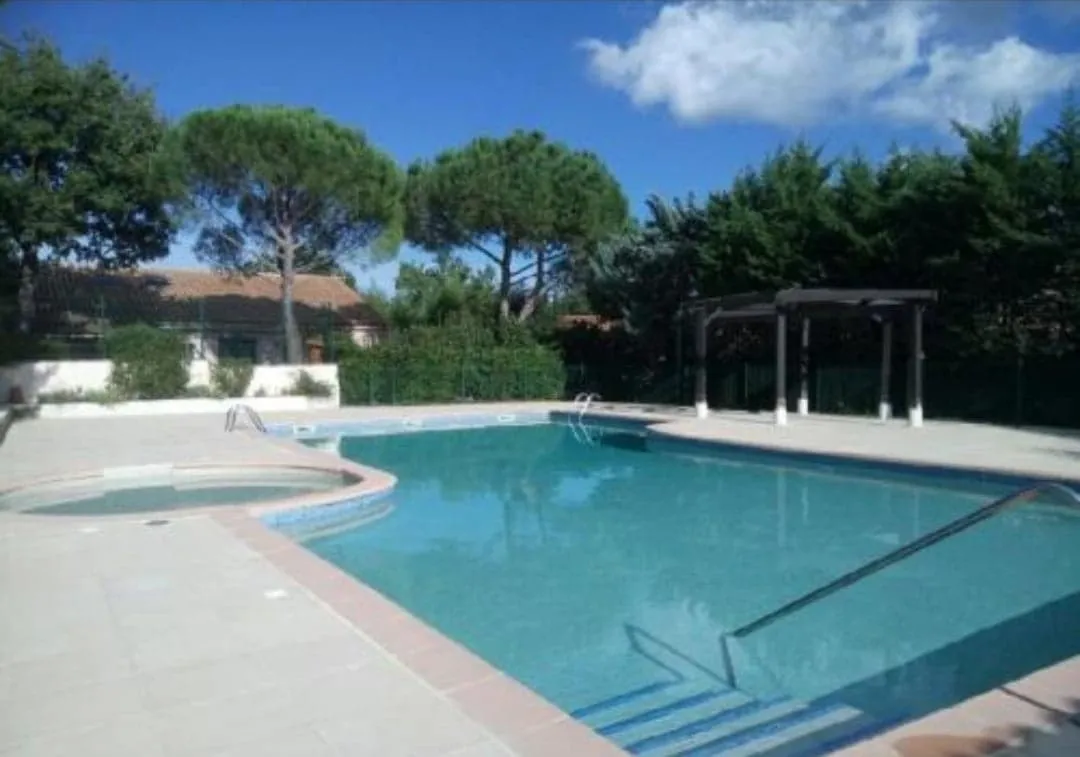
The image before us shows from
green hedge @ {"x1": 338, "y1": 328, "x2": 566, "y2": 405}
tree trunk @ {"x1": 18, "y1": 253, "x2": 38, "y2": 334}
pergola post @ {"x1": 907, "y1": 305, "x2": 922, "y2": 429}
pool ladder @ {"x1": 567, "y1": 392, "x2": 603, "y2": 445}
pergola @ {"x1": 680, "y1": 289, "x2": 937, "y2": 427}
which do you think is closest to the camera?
pergola @ {"x1": 680, "y1": 289, "x2": 937, "y2": 427}

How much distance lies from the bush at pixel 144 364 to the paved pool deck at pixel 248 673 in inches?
562

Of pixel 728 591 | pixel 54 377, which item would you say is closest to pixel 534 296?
pixel 54 377

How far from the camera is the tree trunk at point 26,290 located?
24312mm

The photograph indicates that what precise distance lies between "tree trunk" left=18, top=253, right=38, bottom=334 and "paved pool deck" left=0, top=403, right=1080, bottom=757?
20079 mm

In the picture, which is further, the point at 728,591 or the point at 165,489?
the point at 165,489

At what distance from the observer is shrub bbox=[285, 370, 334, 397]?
22.8 m

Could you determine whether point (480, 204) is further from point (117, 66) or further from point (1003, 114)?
point (1003, 114)

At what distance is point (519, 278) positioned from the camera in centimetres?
2994

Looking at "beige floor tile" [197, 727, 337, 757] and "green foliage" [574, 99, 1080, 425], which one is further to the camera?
"green foliage" [574, 99, 1080, 425]

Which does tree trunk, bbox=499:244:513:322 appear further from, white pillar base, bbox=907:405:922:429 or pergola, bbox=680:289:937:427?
white pillar base, bbox=907:405:922:429

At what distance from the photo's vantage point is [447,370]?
2367cm

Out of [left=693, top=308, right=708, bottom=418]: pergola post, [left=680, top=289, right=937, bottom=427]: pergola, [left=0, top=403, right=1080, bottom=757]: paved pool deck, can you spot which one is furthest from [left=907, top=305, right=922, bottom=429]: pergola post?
[left=0, top=403, right=1080, bottom=757]: paved pool deck

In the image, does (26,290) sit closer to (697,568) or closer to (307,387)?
(307,387)

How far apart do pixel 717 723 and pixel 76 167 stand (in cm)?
2481
